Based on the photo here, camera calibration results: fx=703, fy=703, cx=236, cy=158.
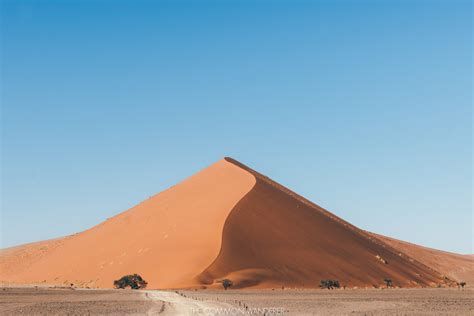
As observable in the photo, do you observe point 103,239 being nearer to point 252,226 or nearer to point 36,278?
point 36,278

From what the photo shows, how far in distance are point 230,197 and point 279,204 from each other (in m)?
8.33

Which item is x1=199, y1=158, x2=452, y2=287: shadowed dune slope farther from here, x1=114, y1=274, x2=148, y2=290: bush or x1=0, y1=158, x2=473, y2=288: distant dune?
x1=114, y1=274, x2=148, y2=290: bush

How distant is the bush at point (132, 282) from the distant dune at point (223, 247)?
62.4 inches

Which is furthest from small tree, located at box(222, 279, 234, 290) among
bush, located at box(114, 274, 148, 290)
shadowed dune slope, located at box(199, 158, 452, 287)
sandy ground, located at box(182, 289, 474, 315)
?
sandy ground, located at box(182, 289, 474, 315)

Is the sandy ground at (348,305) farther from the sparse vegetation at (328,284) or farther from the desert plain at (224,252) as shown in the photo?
the sparse vegetation at (328,284)

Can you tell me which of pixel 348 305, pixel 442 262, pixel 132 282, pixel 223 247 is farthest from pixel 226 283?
pixel 442 262

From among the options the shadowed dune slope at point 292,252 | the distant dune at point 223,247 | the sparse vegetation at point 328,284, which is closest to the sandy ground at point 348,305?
the sparse vegetation at point 328,284

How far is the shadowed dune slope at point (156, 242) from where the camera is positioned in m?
90.0

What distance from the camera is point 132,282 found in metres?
83.1

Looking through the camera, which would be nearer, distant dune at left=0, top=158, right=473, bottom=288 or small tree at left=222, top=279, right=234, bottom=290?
small tree at left=222, top=279, right=234, bottom=290

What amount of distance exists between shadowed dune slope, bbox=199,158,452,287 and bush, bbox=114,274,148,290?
756cm

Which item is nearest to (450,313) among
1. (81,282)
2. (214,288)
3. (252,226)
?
(214,288)

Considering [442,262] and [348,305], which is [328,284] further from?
[442,262]

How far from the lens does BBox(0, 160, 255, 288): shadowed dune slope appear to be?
3543 inches
